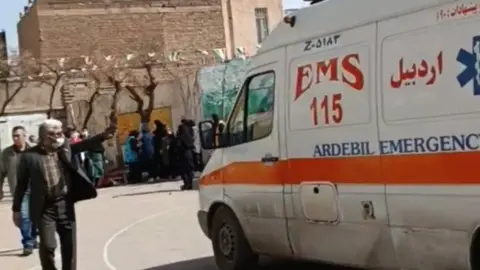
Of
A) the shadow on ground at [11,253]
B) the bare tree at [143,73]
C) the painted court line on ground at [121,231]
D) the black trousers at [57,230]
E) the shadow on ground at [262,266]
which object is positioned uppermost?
the bare tree at [143,73]

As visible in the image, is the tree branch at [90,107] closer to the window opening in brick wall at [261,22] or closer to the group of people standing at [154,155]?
the group of people standing at [154,155]

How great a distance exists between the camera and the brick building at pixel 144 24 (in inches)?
2002

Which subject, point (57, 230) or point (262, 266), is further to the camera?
point (262, 266)

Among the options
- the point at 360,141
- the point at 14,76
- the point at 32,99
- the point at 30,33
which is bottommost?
the point at 360,141

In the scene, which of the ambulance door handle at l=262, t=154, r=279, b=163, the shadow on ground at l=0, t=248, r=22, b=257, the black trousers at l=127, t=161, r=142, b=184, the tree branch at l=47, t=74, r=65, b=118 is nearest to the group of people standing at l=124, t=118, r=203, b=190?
the black trousers at l=127, t=161, r=142, b=184

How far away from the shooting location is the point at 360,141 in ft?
24.2

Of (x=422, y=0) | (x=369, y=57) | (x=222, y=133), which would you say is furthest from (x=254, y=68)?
(x=422, y=0)

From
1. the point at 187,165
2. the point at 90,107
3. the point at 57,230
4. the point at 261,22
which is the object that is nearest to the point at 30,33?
the point at 261,22

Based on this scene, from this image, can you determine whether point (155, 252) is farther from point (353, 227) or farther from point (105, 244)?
point (353, 227)

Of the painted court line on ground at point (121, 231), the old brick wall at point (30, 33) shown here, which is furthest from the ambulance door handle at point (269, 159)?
the old brick wall at point (30, 33)

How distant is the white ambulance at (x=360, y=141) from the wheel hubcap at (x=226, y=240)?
21 mm

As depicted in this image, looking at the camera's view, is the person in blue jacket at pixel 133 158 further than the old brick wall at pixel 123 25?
No

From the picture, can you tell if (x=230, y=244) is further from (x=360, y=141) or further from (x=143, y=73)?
(x=143, y=73)

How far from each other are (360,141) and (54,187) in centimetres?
284
